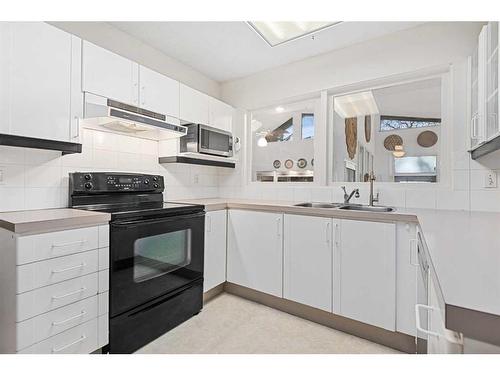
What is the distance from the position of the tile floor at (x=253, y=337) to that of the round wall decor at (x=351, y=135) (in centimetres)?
161

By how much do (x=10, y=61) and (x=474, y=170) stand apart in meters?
3.01

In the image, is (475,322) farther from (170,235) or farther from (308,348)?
(170,235)

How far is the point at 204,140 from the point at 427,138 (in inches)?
76.1

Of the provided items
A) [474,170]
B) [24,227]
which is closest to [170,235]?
[24,227]

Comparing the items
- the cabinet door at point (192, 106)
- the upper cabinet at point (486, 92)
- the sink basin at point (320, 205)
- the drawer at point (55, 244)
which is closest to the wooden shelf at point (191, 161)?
the cabinet door at point (192, 106)

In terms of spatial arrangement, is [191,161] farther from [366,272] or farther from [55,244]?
[366,272]

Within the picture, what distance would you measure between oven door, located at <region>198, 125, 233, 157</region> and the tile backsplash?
0.42 m

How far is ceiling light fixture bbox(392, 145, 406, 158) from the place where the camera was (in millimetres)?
2332

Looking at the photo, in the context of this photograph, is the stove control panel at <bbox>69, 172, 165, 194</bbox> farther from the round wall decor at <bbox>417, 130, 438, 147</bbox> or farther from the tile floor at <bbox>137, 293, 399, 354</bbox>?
the round wall decor at <bbox>417, 130, 438, 147</bbox>

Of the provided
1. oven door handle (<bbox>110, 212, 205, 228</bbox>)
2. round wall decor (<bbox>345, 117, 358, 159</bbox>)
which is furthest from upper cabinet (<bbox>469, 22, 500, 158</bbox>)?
oven door handle (<bbox>110, 212, 205, 228</bbox>)

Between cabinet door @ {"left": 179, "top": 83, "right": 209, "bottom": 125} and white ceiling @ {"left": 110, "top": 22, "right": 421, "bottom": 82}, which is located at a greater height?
white ceiling @ {"left": 110, "top": 22, "right": 421, "bottom": 82}

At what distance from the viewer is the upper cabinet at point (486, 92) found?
1.38 metres

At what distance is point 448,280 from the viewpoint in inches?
24.9
